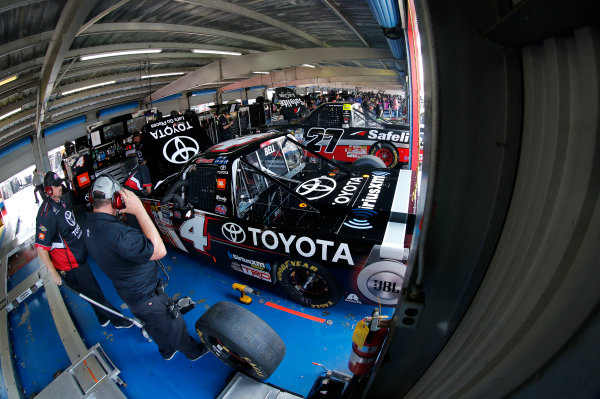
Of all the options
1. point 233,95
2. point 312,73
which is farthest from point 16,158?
point 233,95

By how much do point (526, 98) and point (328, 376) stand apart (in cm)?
197

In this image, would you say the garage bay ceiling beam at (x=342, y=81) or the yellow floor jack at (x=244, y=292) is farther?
the garage bay ceiling beam at (x=342, y=81)

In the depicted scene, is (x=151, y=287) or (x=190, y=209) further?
(x=190, y=209)

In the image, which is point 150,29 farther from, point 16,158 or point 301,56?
point 16,158

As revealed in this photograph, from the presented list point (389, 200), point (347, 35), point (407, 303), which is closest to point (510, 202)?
point (407, 303)

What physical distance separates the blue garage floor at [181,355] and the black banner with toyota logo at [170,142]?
260cm

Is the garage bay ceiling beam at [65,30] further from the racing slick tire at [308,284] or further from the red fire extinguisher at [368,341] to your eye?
the red fire extinguisher at [368,341]

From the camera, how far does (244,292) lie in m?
3.35

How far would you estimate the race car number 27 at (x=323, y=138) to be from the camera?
23.2 feet

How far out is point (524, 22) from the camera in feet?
1.99

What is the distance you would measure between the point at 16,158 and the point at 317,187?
52.8ft

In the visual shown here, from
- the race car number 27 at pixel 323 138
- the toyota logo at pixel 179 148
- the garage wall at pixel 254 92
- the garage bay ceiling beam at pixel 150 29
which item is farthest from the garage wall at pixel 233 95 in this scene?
the toyota logo at pixel 179 148

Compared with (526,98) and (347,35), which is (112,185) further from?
(347,35)

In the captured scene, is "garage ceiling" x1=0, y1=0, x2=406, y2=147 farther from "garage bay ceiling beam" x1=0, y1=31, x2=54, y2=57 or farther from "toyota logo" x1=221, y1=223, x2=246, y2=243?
"toyota logo" x1=221, y1=223, x2=246, y2=243
